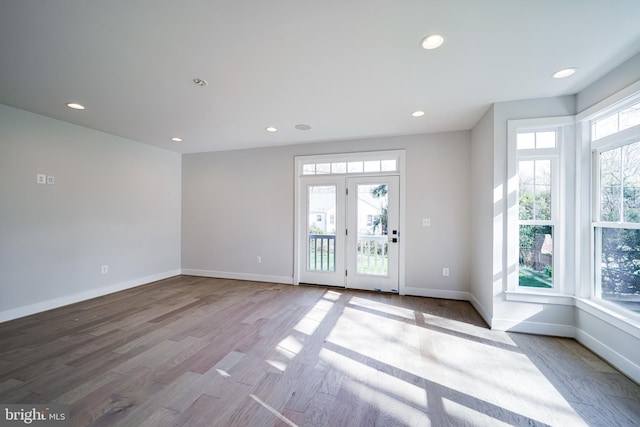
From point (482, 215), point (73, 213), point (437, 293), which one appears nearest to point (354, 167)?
point (482, 215)

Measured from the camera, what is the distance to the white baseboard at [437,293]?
3918 mm

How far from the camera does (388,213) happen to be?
424 cm

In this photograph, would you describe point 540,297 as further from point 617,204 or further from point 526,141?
point 526,141

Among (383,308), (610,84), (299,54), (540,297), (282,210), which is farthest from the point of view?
(282,210)

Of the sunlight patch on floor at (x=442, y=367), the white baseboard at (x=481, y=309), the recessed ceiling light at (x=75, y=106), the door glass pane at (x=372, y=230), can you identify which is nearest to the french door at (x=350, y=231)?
the door glass pane at (x=372, y=230)

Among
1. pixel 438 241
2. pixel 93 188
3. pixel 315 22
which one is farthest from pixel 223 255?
pixel 315 22

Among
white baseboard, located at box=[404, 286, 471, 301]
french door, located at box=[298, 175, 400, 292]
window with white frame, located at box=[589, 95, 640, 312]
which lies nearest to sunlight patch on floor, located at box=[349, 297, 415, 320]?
french door, located at box=[298, 175, 400, 292]

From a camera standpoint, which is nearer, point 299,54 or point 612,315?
point 299,54

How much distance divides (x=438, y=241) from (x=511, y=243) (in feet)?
3.92

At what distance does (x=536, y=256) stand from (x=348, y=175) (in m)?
2.77

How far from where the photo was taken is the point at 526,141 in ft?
9.45

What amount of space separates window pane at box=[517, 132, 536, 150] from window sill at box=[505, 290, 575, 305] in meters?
1.63

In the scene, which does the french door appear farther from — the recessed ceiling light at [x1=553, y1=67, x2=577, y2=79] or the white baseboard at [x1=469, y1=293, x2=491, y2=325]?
the recessed ceiling light at [x1=553, y1=67, x2=577, y2=79]

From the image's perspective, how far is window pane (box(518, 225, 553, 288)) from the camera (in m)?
2.81
